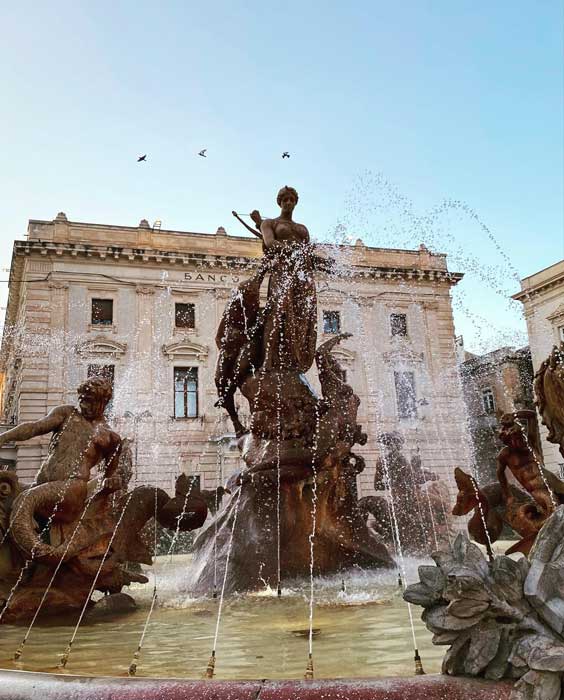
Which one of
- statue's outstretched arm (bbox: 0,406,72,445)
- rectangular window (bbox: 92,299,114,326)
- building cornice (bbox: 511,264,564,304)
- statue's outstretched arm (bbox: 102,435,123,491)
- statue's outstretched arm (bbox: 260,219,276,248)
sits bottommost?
statue's outstretched arm (bbox: 102,435,123,491)

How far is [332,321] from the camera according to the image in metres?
28.5

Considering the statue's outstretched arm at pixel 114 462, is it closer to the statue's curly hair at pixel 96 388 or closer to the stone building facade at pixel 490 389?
the statue's curly hair at pixel 96 388

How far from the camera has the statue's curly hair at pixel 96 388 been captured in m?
4.81

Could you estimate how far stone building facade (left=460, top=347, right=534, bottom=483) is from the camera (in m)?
34.1

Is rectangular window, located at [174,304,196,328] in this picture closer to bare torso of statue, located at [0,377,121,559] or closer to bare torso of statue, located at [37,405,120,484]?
bare torso of statue, located at [0,377,121,559]

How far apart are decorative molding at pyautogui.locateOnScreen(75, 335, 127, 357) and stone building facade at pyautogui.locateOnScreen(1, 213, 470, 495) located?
56 millimetres

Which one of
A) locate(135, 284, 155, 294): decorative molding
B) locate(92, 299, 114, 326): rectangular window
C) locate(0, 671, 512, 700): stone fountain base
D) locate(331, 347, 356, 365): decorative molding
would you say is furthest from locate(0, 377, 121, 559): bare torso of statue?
locate(331, 347, 356, 365): decorative molding

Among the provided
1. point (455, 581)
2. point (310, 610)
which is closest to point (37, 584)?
point (310, 610)

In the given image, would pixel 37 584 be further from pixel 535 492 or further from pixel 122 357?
pixel 122 357

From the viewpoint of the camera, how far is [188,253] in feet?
89.3

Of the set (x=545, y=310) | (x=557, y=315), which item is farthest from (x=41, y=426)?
(x=545, y=310)

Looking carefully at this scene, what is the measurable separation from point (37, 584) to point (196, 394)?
72.0 feet

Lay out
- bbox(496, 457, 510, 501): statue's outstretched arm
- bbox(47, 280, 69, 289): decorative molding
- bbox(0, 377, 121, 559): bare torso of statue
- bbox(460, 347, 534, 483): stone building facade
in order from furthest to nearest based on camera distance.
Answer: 1. bbox(460, 347, 534, 483): stone building facade
2. bbox(47, 280, 69, 289): decorative molding
3. bbox(496, 457, 510, 501): statue's outstretched arm
4. bbox(0, 377, 121, 559): bare torso of statue

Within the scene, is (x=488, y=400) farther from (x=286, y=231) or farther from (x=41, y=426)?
(x=41, y=426)
